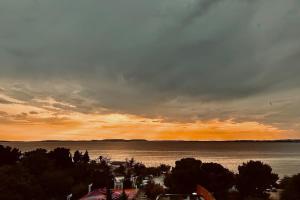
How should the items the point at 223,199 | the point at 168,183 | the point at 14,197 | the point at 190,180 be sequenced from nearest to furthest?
the point at 14,197 → the point at 223,199 → the point at 190,180 → the point at 168,183

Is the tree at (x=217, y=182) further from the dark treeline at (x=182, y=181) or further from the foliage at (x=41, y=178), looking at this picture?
the foliage at (x=41, y=178)

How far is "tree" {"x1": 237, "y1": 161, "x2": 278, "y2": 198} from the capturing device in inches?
1981

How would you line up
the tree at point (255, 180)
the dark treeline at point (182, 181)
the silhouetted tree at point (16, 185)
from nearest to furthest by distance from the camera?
the silhouetted tree at point (16, 185), the dark treeline at point (182, 181), the tree at point (255, 180)

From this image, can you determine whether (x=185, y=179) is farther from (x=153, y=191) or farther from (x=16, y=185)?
(x=16, y=185)

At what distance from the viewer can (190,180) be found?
5309 cm

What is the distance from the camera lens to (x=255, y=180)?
50.9 m

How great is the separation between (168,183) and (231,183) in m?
8.61

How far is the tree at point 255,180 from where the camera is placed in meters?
50.3

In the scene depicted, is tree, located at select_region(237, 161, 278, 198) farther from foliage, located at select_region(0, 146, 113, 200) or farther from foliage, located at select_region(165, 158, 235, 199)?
foliage, located at select_region(0, 146, 113, 200)

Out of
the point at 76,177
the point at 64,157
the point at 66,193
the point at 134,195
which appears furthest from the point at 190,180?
the point at 64,157

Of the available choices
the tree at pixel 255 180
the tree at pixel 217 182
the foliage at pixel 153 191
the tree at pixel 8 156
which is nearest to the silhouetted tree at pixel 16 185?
the foliage at pixel 153 191

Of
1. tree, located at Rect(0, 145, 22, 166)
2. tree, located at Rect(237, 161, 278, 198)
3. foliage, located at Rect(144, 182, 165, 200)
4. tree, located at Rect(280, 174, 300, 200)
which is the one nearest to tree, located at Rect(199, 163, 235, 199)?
tree, located at Rect(237, 161, 278, 198)

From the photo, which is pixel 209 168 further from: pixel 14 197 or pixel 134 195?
pixel 14 197

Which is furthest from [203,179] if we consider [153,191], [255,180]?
[153,191]
